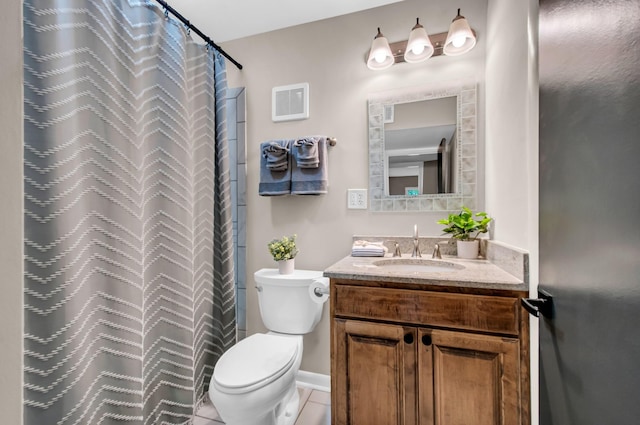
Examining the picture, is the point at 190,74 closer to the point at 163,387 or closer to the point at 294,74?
the point at 294,74

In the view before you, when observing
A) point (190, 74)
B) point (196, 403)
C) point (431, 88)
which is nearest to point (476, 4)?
point (431, 88)

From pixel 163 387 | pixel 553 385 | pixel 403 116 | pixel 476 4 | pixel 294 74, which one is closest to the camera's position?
pixel 553 385

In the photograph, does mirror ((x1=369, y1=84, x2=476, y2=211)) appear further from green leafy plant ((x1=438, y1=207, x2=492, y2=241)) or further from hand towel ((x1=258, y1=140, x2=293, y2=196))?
hand towel ((x1=258, y1=140, x2=293, y2=196))

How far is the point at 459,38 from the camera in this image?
1.49 m

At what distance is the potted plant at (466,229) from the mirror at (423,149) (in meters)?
0.13

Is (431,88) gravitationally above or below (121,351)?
above

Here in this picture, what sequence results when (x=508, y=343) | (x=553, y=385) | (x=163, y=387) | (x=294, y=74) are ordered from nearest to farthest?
(x=553, y=385) < (x=508, y=343) < (x=163, y=387) < (x=294, y=74)

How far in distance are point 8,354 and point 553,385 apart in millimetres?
1190

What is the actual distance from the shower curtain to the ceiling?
0.33 m

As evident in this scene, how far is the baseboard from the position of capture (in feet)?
5.83

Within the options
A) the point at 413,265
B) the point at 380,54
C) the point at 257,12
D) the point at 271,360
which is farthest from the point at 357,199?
the point at 257,12

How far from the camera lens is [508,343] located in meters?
0.97

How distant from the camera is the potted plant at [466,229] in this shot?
144 cm

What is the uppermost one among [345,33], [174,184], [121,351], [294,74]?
[345,33]
